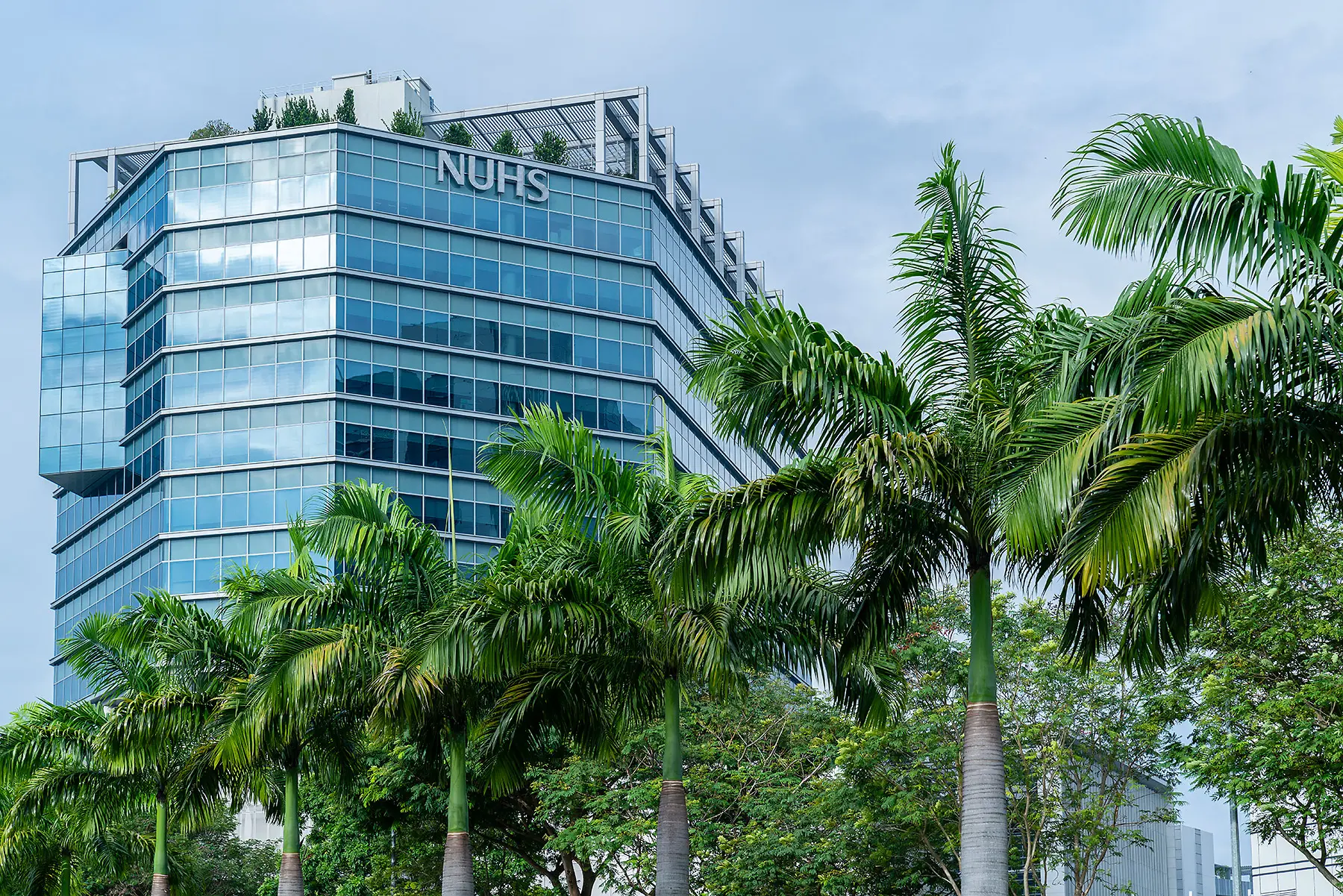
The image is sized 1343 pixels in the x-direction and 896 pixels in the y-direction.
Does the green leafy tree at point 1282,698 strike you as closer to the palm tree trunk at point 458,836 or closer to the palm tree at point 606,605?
the palm tree at point 606,605

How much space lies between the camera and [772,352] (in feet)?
45.8

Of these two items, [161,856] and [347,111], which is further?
[347,111]

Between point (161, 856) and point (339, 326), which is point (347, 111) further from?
point (161, 856)

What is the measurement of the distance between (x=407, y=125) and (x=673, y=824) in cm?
7150

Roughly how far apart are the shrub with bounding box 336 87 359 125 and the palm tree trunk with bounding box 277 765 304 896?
63.9m

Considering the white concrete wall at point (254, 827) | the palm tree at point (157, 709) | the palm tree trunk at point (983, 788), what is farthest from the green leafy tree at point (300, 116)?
the palm tree trunk at point (983, 788)

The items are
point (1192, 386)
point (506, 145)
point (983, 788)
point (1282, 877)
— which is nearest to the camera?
point (1192, 386)

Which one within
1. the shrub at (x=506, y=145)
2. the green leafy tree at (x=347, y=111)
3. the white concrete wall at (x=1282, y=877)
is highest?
the green leafy tree at (x=347, y=111)

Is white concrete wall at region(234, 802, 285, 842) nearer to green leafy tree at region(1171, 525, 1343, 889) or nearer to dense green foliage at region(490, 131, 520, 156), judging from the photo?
dense green foliage at region(490, 131, 520, 156)

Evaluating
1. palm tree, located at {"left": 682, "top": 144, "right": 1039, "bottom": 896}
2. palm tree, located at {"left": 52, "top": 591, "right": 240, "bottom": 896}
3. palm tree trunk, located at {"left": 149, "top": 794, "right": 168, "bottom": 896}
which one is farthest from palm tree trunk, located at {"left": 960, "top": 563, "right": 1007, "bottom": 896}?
palm tree trunk, located at {"left": 149, "top": 794, "right": 168, "bottom": 896}

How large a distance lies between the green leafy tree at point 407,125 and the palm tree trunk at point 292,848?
207 feet

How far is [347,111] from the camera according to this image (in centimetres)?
8538

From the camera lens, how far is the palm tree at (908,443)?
42.9 ft

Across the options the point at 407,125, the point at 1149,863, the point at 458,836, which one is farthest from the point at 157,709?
the point at 1149,863
